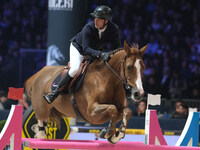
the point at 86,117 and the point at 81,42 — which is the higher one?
the point at 81,42

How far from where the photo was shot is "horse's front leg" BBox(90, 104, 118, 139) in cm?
472

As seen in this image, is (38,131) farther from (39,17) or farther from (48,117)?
(39,17)

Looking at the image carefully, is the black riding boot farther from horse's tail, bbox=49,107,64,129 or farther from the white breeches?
horse's tail, bbox=49,107,64,129

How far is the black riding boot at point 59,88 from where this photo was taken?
559 centimetres

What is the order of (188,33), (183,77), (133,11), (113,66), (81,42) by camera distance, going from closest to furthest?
(113,66) → (81,42) → (183,77) → (188,33) → (133,11)

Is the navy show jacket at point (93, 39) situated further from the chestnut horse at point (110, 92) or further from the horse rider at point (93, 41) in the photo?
the chestnut horse at point (110, 92)

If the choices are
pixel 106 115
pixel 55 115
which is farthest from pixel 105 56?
pixel 55 115

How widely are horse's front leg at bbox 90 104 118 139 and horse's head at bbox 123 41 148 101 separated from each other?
0.34m

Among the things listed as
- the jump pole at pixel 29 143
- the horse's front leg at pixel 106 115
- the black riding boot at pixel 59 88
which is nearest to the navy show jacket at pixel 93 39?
the black riding boot at pixel 59 88

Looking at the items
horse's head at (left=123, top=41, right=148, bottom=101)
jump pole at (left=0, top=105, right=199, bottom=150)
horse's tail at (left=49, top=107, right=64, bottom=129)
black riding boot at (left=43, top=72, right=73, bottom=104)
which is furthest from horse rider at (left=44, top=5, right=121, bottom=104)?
jump pole at (left=0, top=105, right=199, bottom=150)

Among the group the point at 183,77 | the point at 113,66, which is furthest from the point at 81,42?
the point at 183,77

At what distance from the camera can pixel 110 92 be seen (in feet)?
17.0

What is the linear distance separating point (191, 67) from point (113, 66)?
→ 8106 mm

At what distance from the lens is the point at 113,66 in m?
5.23
